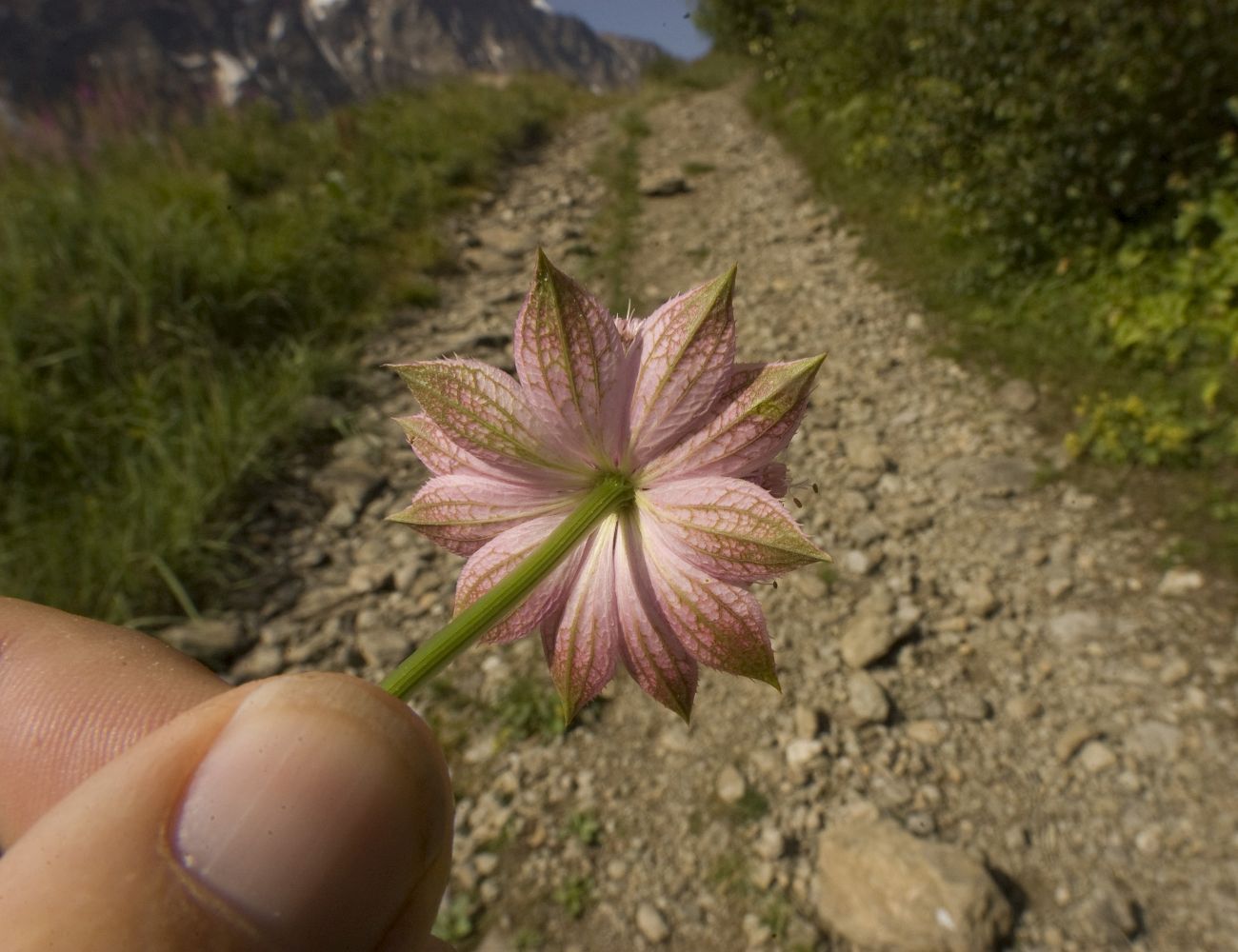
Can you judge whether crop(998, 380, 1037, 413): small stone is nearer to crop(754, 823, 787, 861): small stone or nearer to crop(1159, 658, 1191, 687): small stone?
crop(1159, 658, 1191, 687): small stone

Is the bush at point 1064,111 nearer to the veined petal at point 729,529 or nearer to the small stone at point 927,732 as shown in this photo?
the small stone at point 927,732

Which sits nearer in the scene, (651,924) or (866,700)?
(651,924)

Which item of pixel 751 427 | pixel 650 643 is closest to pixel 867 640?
pixel 650 643

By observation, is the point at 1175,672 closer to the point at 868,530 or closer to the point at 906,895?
the point at 868,530

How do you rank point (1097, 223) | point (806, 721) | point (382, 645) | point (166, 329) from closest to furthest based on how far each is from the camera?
point (806, 721) → point (382, 645) → point (166, 329) → point (1097, 223)

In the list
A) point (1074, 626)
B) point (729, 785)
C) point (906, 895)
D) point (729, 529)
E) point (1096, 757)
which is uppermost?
point (729, 529)

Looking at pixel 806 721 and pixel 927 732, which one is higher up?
pixel 806 721

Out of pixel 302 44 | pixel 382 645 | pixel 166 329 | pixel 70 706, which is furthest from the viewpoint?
pixel 302 44

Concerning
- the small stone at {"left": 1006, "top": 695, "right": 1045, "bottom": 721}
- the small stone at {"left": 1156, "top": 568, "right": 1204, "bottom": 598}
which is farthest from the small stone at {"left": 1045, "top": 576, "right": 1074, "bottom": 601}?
the small stone at {"left": 1006, "top": 695, "right": 1045, "bottom": 721}
